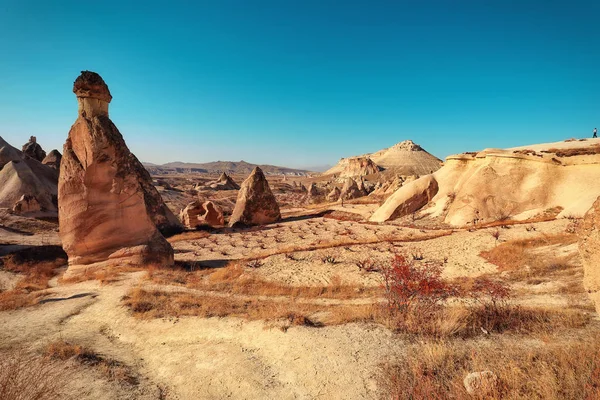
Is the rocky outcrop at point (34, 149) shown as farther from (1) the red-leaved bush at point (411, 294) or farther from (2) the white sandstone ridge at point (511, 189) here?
(1) the red-leaved bush at point (411, 294)

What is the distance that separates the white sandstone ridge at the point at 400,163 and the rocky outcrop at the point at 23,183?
59.1m

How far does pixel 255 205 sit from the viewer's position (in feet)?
67.4

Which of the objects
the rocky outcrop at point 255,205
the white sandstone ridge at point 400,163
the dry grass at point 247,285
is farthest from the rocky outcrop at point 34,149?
the white sandstone ridge at point 400,163

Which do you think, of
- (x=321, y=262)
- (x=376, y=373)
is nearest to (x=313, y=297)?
(x=321, y=262)

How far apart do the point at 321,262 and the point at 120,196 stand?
6.70m

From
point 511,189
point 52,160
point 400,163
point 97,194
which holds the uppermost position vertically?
point 400,163

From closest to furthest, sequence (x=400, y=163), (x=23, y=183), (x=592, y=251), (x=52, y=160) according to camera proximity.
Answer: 1. (x=592, y=251)
2. (x=23, y=183)
3. (x=52, y=160)
4. (x=400, y=163)

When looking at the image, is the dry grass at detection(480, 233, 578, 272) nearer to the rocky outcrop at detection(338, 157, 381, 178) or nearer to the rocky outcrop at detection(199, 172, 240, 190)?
the rocky outcrop at detection(199, 172, 240, 190)

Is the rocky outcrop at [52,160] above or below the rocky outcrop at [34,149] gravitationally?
below

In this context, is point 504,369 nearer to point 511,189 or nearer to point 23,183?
point 511,189

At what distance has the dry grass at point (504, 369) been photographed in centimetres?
291

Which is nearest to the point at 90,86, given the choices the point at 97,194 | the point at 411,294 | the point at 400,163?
the point at 97,194

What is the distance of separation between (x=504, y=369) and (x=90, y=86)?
38.3 feet

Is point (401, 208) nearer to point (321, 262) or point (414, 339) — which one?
point (321, 262)
